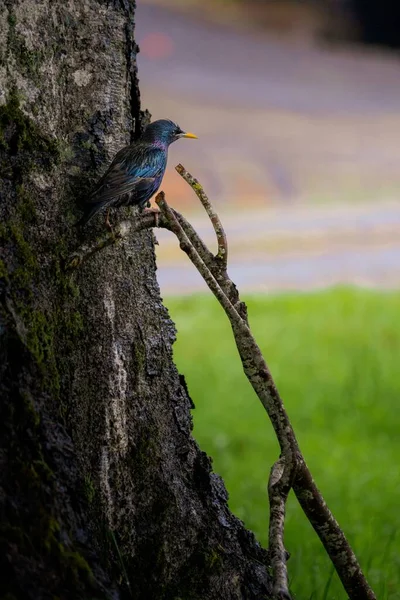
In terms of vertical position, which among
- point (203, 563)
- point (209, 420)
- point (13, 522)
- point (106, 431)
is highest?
point (209, 420)

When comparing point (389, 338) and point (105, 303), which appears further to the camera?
point (389, 338)

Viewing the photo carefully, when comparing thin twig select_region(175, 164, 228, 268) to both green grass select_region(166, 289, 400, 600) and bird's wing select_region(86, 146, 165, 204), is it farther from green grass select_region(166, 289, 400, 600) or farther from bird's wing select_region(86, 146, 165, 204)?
green grass select_region(166, 289, 400, 600)

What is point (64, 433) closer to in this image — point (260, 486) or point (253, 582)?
point (253, 582)

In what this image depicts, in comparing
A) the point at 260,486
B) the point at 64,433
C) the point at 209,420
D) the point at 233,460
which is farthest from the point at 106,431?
the point at 209,420

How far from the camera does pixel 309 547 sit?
195 inches

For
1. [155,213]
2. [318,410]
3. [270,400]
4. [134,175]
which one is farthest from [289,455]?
[318,410]

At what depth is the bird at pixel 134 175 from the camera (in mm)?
2664

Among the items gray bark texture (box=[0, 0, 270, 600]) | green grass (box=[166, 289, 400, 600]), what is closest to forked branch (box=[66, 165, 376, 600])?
gray bark texture (box=[0, 0, 270, 600])

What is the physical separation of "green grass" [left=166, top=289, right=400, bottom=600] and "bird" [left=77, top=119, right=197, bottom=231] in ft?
6.11

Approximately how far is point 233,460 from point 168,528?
3.94 m

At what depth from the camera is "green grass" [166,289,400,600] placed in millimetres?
5102

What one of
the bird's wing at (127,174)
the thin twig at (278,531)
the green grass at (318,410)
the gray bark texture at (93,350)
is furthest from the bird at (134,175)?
the green grass at (318,410)

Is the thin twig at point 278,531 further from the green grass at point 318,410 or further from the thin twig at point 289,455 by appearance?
the green grass at point 318,410

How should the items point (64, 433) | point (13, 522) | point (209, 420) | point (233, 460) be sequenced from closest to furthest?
point (13, 522) → point (64, 433) → point (233, 460) → point (209, 420)
